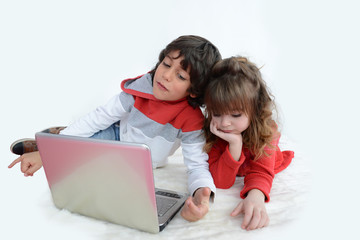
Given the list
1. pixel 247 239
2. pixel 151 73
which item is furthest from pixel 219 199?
pixel 151 73

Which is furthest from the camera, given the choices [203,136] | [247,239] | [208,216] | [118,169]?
[203,136]

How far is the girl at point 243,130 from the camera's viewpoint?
1.07m

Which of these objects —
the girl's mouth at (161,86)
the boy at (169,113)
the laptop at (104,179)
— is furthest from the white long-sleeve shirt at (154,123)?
the laptop at (104,179)

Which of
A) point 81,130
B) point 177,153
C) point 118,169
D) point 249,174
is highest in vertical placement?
point 118,169

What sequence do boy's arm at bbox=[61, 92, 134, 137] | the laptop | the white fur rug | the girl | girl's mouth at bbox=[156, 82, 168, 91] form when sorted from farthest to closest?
boy's arm at bbox=[61, 92, 134, 137] → girl's mouth at bbox=[156, 82, 168, 91] → the girl → the white fur rug → the laptop

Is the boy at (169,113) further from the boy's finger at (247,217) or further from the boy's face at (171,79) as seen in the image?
the boy's finger at (247,217)

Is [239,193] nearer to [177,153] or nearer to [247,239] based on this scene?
[247,239]

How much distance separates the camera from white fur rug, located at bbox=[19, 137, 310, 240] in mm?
931

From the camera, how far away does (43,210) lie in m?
1.05

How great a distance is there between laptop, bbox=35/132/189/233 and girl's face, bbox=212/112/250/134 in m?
0.36

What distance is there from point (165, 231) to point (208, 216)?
6.5 inches

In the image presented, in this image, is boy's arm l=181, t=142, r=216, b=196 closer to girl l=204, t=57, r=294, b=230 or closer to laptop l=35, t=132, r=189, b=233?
girl l=204, t=57, r=294, b=230

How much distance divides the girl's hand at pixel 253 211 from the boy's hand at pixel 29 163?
83 cm

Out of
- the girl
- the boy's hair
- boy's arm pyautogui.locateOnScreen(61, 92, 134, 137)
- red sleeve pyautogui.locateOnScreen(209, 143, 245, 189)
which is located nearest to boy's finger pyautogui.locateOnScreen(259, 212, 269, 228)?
the girl
